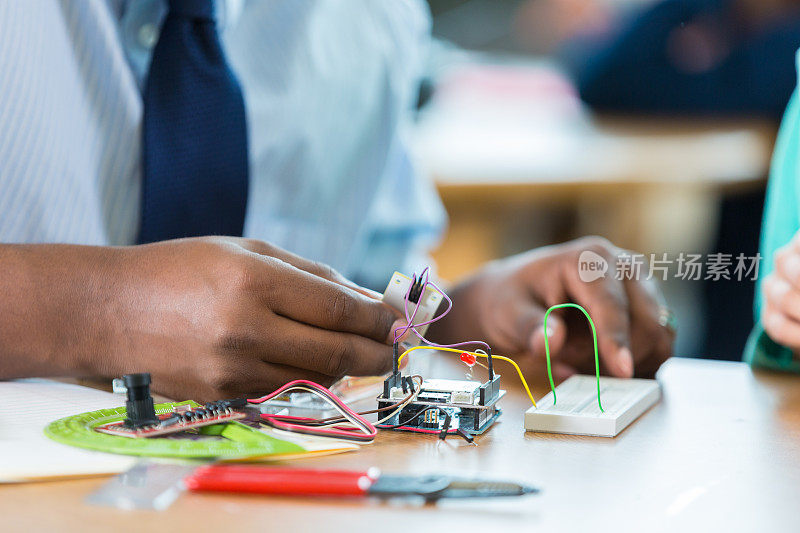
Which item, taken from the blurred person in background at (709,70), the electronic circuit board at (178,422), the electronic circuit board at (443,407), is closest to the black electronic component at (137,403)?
the electronic circuit board at (178,422)

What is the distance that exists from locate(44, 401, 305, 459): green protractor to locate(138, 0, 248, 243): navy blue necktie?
0.31 m

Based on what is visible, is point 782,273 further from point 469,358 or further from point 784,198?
point 469,358

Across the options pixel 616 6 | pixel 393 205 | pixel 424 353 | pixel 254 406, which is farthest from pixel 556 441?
pixel 616 6

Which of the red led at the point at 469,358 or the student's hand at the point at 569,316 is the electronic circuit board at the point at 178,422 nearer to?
the red led at the point at 469,358

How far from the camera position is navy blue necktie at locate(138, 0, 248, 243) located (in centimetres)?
68

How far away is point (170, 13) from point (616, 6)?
1.77 meters

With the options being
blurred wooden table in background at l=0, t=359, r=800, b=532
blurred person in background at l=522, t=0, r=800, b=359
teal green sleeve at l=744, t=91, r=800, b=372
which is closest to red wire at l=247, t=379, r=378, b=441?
blurred wooden table in background at l=0, t=359, r=800, b=532

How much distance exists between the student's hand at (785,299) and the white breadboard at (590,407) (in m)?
0.20

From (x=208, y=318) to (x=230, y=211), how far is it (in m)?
0.29

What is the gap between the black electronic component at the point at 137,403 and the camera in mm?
388

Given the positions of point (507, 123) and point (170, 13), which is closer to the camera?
point (170, 13)

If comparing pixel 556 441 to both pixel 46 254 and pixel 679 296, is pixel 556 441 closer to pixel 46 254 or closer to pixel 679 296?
pixel 46 254

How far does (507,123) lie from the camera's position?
7.27 ft

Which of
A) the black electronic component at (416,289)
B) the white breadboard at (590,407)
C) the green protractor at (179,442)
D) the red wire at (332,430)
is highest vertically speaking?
the black electronic component at (416,289)
